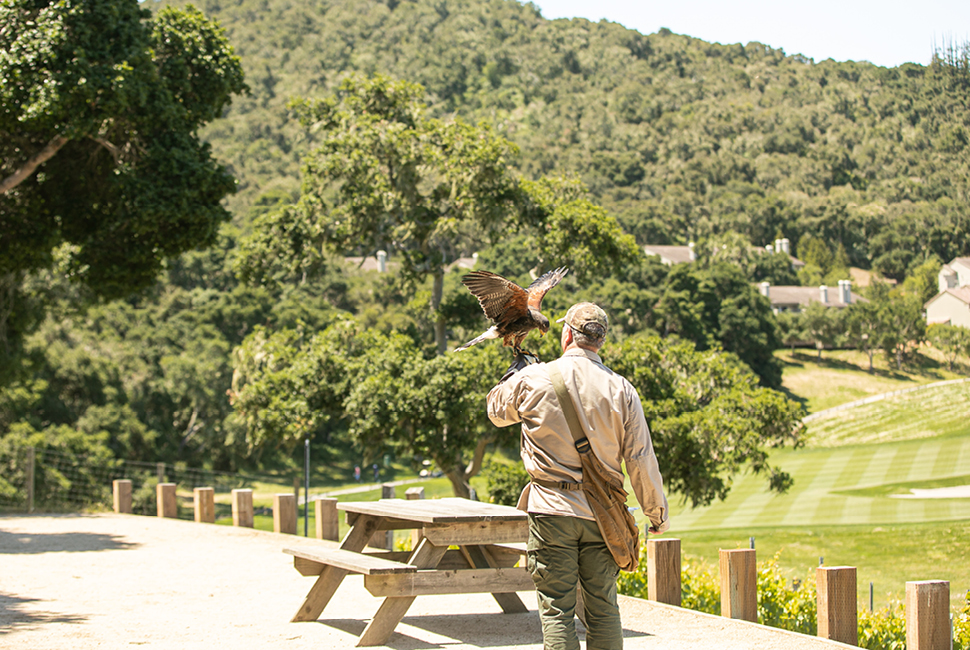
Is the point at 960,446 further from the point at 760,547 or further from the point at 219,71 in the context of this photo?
the point at 219,71

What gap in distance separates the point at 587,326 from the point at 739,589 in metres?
3.12

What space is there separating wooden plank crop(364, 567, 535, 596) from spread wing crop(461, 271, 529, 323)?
1894 millimetres

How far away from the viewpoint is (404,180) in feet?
57.3

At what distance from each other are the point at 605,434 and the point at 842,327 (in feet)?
230

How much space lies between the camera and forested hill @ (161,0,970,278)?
87.2 ft

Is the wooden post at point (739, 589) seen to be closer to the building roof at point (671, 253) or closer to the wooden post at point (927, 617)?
the wooden post at point (927, 617)

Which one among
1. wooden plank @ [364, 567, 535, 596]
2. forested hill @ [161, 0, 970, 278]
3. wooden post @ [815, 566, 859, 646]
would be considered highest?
forested hill @ [161, 0, 970, 278]

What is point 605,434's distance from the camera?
15.2ft

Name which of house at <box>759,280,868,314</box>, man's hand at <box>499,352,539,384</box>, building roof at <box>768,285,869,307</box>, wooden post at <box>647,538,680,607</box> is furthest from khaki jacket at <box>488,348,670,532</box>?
building roof at <box>768,285,869,307</box>

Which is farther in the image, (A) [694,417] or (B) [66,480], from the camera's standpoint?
(B) [66,480]

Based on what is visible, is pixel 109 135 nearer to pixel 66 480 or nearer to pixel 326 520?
pixel 326 520

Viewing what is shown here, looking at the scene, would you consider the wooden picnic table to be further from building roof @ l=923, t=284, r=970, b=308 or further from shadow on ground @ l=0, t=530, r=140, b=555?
building roof @ l=923, t=284, r=970, b=308

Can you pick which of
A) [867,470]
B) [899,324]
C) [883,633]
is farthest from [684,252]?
[883,633]

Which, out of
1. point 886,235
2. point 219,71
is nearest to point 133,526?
point 219,71
